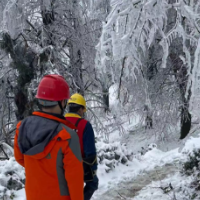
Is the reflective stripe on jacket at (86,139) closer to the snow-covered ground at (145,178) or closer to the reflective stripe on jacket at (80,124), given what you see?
the reflective stripe on jacket at (80,124)

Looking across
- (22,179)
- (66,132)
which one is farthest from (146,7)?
(22,179)

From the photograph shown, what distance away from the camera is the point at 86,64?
8703mm

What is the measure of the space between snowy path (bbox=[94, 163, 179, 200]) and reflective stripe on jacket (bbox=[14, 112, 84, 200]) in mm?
2784

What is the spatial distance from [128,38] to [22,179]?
3523 mm

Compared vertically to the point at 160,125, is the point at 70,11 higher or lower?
higher

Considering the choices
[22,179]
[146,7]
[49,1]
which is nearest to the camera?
[146,7]

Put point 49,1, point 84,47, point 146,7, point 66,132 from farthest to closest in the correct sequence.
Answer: point 84,47
point 49,1
point 146,7
point 66,132

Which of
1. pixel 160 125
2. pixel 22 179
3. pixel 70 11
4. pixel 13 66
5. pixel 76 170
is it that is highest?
pixel 70 11

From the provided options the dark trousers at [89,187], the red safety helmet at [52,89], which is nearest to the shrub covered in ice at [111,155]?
the dark trousers at [89,187]

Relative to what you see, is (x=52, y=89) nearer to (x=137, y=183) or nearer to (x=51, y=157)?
(x=51, y=157)

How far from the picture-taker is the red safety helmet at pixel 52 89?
204cm

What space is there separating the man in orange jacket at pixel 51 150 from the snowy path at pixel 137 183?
110 inches

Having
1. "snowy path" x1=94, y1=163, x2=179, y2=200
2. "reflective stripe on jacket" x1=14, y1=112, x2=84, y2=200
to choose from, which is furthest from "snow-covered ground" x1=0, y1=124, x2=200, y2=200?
"reflective stripe on jacket" x1=14, y1=112, x2=84, y2=200

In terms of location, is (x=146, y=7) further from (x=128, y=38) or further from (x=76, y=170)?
(x=76, y=170)
